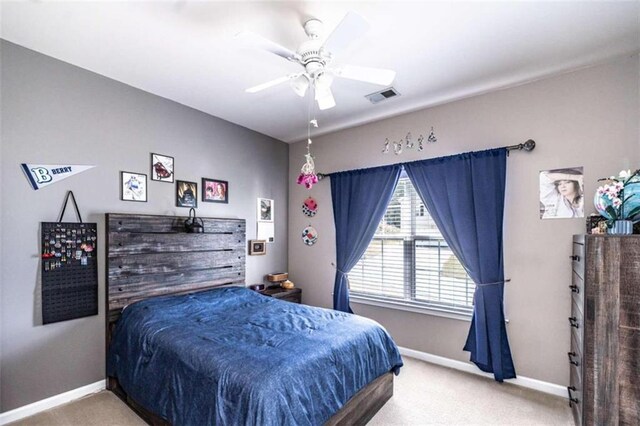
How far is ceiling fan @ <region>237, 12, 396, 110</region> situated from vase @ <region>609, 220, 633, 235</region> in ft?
5.24

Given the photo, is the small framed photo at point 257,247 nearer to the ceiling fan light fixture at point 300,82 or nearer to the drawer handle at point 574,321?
the ceiling fan light fixture at point 300,82

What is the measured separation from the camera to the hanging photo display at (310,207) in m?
4.22

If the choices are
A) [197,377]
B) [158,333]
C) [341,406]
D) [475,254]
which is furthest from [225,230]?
[475,254]

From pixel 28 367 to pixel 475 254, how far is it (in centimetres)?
384

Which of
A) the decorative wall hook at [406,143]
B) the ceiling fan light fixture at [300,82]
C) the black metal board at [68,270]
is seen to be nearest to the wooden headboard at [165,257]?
the black metal board at [68,270]

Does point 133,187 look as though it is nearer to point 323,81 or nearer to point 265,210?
point 265,210

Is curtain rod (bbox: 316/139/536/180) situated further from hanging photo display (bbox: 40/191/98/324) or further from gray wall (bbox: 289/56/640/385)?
hanging photo display (bbox: 40/191/98/324)

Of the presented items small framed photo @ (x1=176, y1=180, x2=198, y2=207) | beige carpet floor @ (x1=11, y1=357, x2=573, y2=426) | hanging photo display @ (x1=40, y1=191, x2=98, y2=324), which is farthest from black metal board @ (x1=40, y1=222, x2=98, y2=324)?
small framed photo @ (x1=176, y1=180, x2=198, y2=207)

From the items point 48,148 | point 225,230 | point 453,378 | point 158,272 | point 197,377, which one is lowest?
point 453,378

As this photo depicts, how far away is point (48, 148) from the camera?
242 centimetres

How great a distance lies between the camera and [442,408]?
2389 mm

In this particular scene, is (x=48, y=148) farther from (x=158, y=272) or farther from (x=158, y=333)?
(x=158, y=333)

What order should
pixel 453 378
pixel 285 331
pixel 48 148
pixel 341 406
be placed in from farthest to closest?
pixel 453 378, pixel 48 148, pixel 285 331, pixel 341 406

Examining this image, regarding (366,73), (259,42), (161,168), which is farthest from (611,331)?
(161,168)
